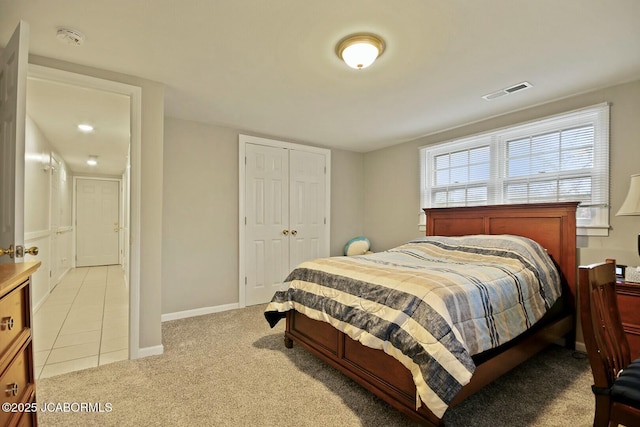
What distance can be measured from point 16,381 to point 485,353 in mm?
2180

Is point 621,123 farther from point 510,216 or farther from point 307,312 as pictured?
point 307,312

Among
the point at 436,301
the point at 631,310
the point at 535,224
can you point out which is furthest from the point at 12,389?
the point at 535,224

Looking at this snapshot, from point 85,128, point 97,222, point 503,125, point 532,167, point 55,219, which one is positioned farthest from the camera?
point 97,222

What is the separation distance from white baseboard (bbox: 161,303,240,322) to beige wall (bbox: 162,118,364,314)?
0.11ft

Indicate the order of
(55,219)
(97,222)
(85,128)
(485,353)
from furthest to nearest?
(97,222) < (55,219) < (85,128) < (485,353)

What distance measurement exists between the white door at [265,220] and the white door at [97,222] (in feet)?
16.9

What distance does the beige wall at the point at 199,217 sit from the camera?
3525 millimetres

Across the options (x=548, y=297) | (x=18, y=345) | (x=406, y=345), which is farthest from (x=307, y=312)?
(x=548, y=297)

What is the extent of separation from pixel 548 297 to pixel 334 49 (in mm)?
2517

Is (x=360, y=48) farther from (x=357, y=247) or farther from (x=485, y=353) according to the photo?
(x=357, y=247)

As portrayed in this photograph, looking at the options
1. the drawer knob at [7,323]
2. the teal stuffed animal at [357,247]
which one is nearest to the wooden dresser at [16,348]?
the drawer knob at [7,323]

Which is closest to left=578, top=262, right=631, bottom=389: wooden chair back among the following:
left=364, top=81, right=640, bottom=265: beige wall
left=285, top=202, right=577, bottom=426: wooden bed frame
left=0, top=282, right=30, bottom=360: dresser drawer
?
left=285, top=202, right=577, bottom=426: wooden bed frame

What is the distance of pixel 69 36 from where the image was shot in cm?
198

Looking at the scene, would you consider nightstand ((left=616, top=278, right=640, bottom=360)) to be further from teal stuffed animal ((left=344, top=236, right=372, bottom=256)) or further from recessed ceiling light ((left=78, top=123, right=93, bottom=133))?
recessed ceiling light ((left=78, top=123, right=93, bottom=133))
